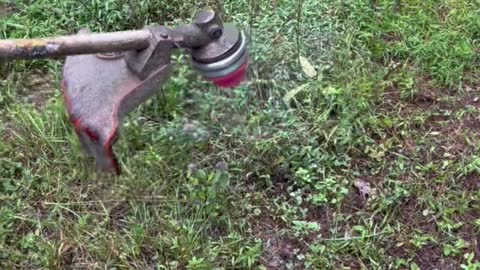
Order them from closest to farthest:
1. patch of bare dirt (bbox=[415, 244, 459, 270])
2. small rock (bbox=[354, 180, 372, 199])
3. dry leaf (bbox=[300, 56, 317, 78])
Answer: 1. patch of bare dirt (bbox=[415, 244, 459, 270])
2. small rock (bbox=[354, 180, 372, 199])
3. dry leaf (bbox=[300, 56, 317, 78])

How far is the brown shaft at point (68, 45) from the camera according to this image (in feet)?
8.32

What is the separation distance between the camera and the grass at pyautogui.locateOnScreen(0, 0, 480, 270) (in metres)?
2.94

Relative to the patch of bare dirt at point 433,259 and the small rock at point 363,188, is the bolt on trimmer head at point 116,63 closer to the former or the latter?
the small rock at point 363,188

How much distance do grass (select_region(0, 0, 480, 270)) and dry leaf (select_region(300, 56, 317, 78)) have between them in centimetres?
2

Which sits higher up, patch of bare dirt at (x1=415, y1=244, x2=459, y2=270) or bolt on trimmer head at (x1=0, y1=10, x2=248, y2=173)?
bolt on trimmer head at (x1=0, y1=10, x2=248, y2=173)

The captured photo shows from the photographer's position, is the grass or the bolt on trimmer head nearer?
the bolt on trimmer head

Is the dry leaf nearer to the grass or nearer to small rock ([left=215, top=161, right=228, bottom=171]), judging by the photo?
the grass

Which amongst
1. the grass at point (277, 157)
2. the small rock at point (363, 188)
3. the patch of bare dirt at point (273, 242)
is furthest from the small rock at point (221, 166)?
the small rock at point (363, 188)

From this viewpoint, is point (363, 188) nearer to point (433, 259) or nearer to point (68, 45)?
point (433, 259)

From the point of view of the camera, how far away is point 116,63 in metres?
2.83

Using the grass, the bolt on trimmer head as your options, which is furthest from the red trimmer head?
the grass

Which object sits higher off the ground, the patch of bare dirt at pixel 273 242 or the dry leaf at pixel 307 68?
the dry leaf at pixel 307 68

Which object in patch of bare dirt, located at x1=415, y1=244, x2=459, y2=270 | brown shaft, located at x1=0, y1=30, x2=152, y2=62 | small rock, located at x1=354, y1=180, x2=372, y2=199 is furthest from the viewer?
small rock, located at x1=354, y1=180, x2=372, y2=199

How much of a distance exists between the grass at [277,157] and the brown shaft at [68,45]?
43cm
